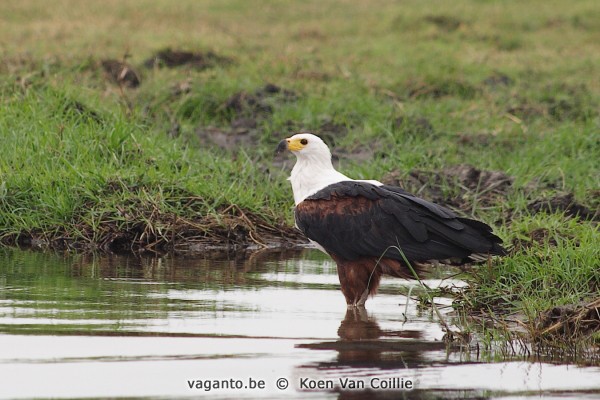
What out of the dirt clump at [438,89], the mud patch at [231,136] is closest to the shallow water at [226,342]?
the mud patch at [231,136]

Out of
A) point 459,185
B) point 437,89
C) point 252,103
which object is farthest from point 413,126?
point 437,89

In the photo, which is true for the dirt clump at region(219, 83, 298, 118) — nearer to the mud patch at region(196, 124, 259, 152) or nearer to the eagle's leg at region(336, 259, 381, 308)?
the mud patch at region(196, 124, 259, 152)

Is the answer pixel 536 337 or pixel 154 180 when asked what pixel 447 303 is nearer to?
pixel 536 337

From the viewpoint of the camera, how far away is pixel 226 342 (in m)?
5.67

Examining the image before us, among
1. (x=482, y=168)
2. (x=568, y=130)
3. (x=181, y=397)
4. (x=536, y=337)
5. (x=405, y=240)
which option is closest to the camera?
(x=181, y=397)

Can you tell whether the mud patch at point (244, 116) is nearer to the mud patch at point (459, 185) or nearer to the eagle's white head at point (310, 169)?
the mud patch at point (459, 185)

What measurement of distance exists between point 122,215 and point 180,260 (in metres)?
0.69

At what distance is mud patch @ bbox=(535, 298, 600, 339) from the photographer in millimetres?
5758

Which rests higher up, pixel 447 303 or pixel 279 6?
pixel 279 6

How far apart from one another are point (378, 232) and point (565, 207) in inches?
105

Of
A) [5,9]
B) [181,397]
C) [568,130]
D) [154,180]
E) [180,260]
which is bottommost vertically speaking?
[181,397]

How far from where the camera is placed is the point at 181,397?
4672 mm

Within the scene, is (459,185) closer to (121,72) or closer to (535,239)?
(535,239)

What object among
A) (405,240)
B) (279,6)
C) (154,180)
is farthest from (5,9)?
(405,240)
